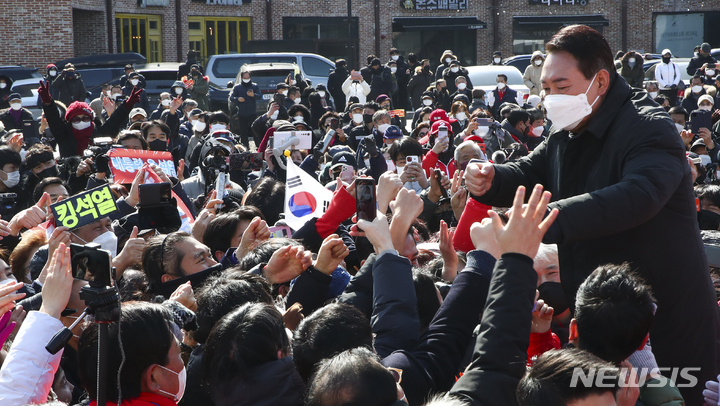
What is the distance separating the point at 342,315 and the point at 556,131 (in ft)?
3.32

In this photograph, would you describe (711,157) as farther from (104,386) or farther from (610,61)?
(104,386)

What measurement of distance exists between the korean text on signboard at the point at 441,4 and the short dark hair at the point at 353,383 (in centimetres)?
2888

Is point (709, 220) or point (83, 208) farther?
point (709, 220)

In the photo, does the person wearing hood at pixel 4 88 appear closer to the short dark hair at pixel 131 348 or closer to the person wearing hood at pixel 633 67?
the person wearing hood at pixel 633 67

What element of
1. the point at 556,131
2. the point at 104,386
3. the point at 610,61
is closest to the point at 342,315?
the point at 104,386

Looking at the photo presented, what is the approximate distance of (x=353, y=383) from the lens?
6.56 feet

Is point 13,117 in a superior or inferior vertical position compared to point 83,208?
superior

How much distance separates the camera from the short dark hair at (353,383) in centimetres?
199

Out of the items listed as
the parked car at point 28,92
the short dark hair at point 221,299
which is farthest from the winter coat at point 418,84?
the short dark hair at point 221,299

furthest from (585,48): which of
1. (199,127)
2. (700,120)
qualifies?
(700,120)

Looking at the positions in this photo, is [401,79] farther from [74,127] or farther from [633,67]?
[74,127]

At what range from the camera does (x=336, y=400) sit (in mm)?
2002

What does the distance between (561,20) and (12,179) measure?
26534 mm

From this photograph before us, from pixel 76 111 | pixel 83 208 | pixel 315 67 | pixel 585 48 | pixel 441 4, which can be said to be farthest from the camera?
pixel 441 4
